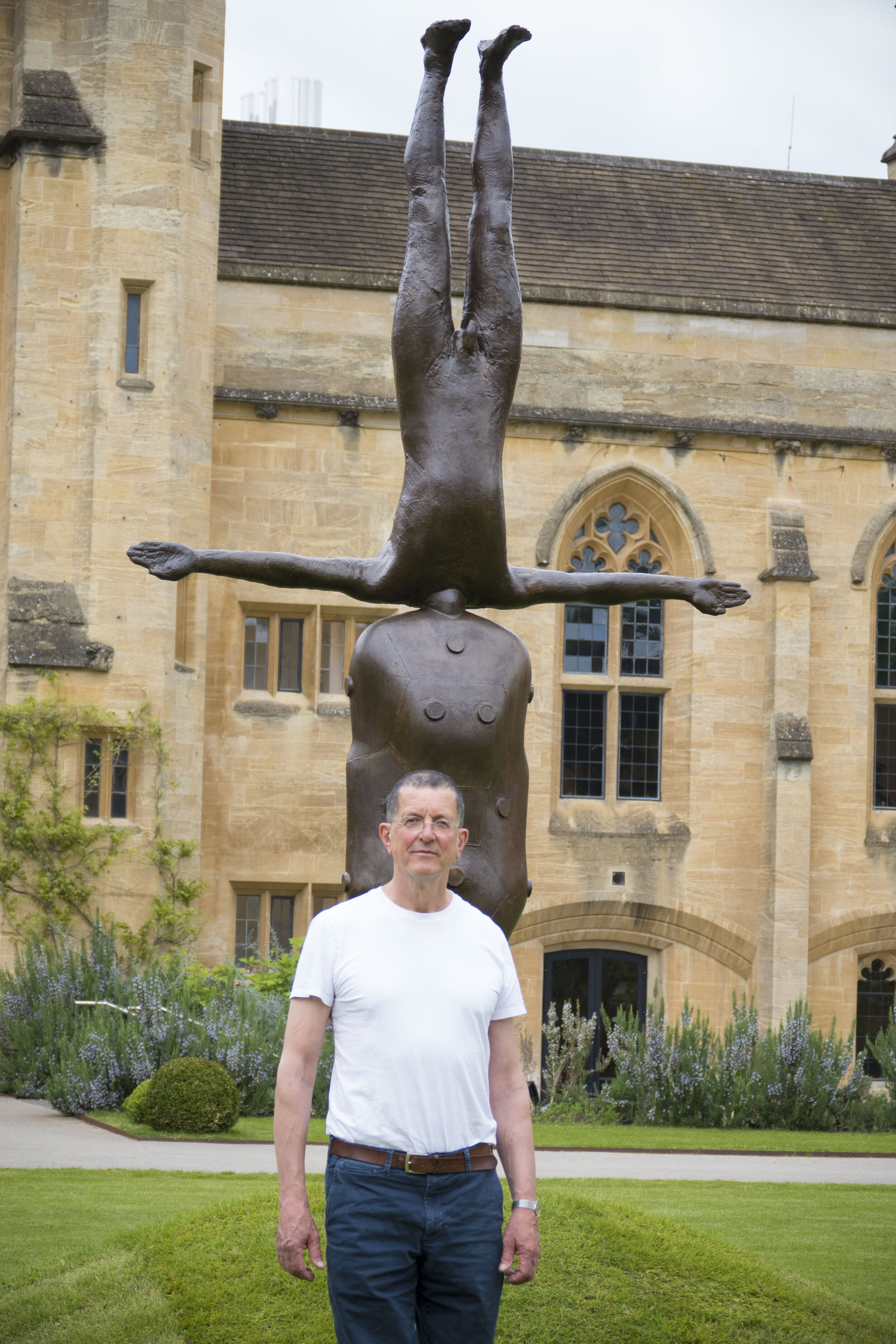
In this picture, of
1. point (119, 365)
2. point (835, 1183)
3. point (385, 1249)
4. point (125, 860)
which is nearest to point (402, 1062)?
point (385, 1249)

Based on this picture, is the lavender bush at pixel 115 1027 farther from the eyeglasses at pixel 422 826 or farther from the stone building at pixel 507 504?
the eyeglasses at pixel 422 826

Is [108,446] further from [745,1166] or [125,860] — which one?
[745,1166]

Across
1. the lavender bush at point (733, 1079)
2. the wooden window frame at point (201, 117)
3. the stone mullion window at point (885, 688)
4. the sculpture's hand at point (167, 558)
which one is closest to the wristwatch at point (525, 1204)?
the sculpture's hand at point (167, 558)

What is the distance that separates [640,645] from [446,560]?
12.5m

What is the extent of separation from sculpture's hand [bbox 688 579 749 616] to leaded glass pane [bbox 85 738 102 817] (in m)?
10.6

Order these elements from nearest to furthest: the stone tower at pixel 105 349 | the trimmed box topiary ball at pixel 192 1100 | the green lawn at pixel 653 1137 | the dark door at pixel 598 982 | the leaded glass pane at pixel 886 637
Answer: the trimmed box topiary ball at pixel 192 1100
the green lawn at pixel 653 1137
the stone tower at pixel 105 349
the dark door at pixel 598 982
the leaded glass pane at pixel 886 637

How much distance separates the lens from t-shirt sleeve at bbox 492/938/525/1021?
368 centimetres

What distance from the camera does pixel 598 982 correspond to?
17.7 meters

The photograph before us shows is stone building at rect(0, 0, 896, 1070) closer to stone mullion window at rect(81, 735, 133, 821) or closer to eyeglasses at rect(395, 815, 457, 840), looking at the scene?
stone mullion window at rect(81, 735, 133, 821)

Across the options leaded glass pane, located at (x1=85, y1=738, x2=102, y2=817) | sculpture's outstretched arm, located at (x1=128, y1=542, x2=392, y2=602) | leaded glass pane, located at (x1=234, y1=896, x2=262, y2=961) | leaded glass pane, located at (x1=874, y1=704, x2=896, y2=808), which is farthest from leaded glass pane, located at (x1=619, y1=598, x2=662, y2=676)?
sculpture's outstretched arm, located at (x1=128, y1=542, x2=392, y2=602)

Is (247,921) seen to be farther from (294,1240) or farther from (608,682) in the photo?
(294,1240)

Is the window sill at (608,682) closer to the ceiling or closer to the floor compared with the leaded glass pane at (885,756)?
closer to the ceiling

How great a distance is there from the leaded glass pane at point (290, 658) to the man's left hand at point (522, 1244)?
13586mm

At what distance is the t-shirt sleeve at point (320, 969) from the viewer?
3549mm
